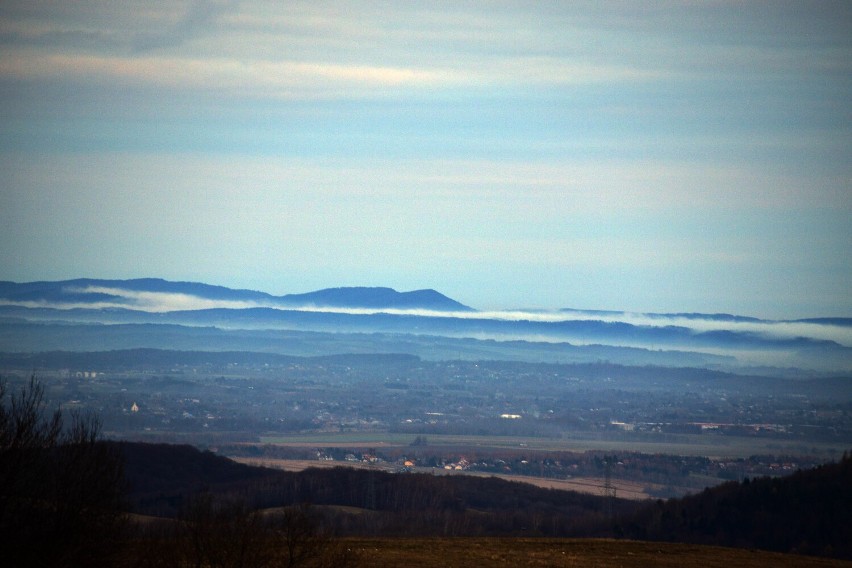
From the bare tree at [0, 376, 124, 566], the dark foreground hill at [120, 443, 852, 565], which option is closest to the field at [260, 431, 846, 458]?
the dark foreground hill at [120, 443, 852, 565]

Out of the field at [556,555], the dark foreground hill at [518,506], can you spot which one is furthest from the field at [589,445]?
the field at [556,555]

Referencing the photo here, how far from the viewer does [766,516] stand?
8481cm

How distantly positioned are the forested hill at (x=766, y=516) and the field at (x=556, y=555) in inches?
1279

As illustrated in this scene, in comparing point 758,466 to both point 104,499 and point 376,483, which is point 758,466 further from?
point 104,499

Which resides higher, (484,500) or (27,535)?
(27,535)

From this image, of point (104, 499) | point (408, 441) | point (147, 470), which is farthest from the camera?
point (408, 441)

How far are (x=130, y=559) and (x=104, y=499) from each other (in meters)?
2.79

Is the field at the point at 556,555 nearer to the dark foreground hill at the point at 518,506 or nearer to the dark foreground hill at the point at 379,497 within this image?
the dark foreground hill at the point at 518,506

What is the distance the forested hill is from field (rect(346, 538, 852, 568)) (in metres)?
32.5

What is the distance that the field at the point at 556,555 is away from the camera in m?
39.4

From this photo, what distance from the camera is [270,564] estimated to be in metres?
31.6

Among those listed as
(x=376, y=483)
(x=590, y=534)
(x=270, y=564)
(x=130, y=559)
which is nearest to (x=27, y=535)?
(x=130, y=559)

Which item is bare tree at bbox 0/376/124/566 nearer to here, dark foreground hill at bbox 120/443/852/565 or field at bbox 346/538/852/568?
field at bbox 346/538/852/568

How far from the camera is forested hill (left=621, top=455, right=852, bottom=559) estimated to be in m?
80.4
